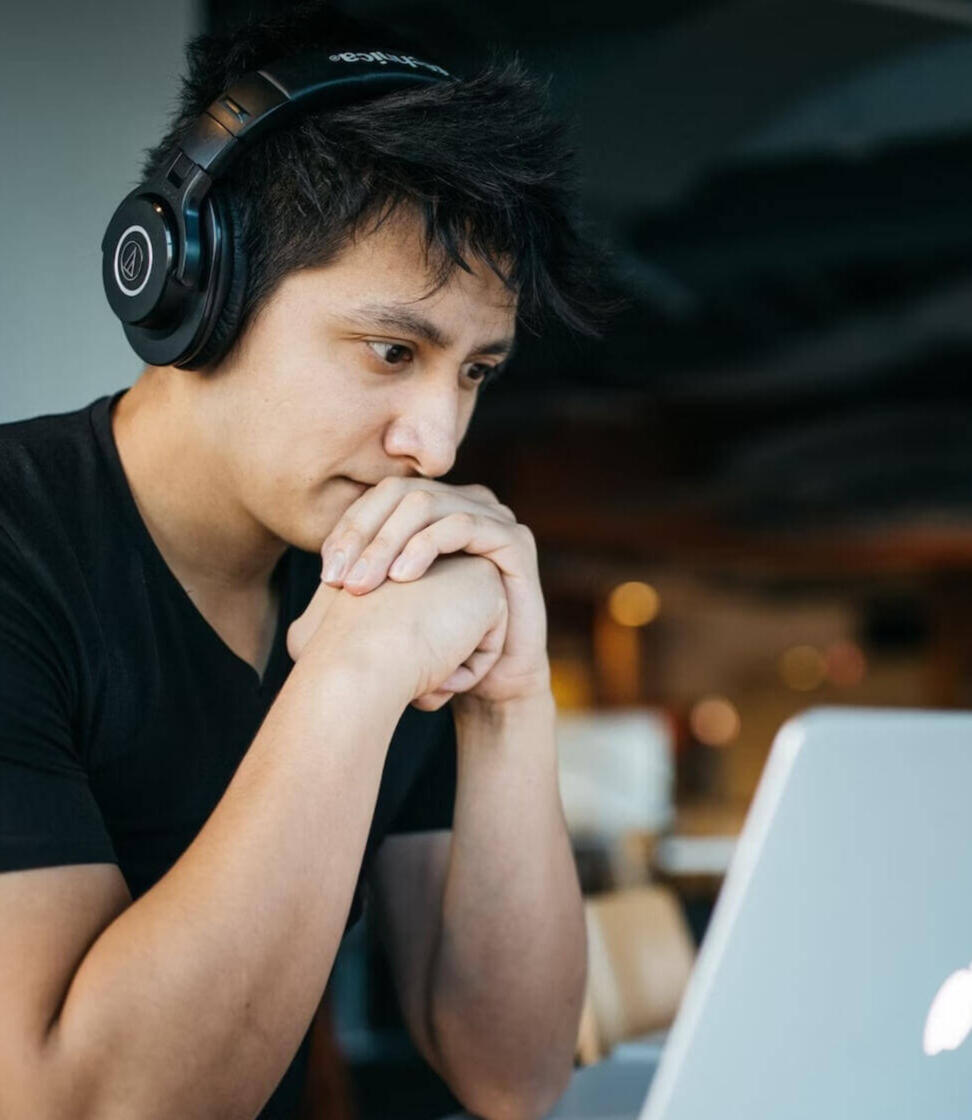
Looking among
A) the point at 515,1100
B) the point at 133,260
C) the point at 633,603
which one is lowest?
the point at 633,603

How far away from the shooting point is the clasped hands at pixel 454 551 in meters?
1.02

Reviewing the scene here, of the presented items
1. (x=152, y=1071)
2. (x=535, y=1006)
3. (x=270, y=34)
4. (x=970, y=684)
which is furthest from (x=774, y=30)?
(x=970, y=684)

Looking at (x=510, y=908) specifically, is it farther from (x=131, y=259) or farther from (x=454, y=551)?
(x=131, y=259)

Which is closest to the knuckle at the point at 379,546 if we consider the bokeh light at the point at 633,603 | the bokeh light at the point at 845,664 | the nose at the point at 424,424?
the nose at the point at 424,424

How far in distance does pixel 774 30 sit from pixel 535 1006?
9.41 feet

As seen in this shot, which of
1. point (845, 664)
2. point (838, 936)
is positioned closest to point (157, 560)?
point (838, 936)

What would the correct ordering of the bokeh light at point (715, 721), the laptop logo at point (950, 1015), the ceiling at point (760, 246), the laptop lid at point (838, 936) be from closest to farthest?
1. the laptop lid at point (838, 936)
2. the laptop logo at point (950, 1015)
3. the ceiling at point (760, 246)
4. the bokeh light at point (715, 721)

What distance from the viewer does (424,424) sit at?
1.09m

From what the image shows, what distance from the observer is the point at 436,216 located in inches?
42.1

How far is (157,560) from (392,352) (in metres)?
0.27

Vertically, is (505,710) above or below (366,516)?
below

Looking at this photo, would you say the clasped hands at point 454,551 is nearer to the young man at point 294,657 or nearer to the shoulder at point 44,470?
the young man at point 294,657

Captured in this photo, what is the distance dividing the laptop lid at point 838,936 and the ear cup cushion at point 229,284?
62 cm

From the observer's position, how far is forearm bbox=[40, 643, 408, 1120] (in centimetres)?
→ 80
